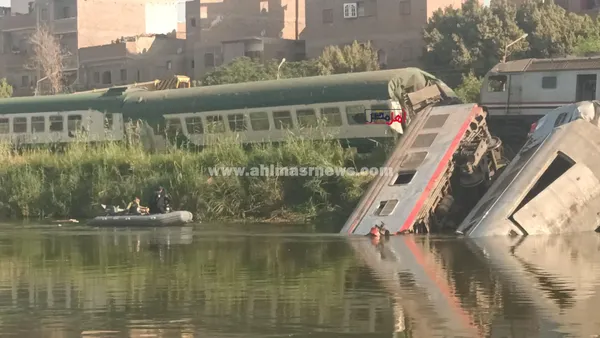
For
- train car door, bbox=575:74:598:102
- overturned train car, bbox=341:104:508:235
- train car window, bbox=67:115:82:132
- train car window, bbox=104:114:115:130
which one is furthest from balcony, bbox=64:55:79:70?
overturned train car, bbox=341:104:508:235

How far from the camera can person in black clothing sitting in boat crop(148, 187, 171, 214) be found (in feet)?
91.9

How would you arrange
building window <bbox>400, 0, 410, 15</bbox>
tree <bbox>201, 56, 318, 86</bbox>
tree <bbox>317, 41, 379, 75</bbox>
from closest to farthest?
1. tree <bbox>317, 41, 379, 75</bbox>
2. tree <bbox>201, 56, 318, 86</bbox>
3. building window <bbox>400, 0, 410, 15</bbox>

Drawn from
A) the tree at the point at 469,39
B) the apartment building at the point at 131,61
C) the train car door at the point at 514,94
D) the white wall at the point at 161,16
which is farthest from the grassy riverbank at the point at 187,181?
the white wall at the point at 161,16

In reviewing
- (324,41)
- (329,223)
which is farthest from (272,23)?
(329,223)

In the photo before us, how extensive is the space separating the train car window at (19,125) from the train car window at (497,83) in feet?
61.2

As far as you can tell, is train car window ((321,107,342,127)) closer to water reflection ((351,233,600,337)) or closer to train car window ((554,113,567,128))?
train car window ((554,113,567,128))

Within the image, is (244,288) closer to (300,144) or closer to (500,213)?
(500,213)

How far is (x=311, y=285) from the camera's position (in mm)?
15297

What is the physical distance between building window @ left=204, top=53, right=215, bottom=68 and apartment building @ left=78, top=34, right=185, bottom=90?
2.73m

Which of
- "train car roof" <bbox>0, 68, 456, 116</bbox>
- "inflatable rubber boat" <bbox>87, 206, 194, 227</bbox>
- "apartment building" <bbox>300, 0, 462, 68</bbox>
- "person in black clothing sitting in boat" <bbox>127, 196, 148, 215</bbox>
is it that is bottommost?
"inflatable rubber boat" <bbox>87, 206, 194, 227</bbox>

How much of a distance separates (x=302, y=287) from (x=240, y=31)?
50.5 m

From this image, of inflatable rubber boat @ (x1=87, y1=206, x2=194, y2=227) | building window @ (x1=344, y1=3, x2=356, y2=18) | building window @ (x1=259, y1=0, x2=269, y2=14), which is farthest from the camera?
building window @ (x1=259, y1=0, x2=269, y2=14)

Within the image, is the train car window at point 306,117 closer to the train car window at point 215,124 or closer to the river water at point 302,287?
the train car window at point 215,124

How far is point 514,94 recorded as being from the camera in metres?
31.7
